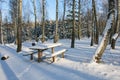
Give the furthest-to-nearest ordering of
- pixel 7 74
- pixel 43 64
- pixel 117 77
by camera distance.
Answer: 1. pixel 43 64
2. pixel 7 74
3. pixel 117 77

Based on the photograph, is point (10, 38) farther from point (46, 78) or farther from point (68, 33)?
point (46, 78)

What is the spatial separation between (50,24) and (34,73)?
175 feet

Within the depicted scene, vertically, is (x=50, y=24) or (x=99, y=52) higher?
(x=50, y=24)

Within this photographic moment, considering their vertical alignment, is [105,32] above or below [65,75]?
above

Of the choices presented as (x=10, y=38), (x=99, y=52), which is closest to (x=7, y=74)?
(x=99, y=52)

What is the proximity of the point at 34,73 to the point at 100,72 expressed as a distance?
2945mm

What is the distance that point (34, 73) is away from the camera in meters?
10.1

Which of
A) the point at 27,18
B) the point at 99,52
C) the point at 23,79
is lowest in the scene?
the point at 23,79


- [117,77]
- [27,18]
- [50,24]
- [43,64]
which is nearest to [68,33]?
[50,24]

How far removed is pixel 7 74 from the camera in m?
10.4

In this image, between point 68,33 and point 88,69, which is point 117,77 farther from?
point 68,33

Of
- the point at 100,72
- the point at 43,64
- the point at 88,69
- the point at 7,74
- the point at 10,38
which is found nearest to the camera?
the point at 100,72

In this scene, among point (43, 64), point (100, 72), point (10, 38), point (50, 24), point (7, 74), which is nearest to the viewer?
point (100, 72)

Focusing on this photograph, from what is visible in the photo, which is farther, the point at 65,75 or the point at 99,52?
the point at 99,52
